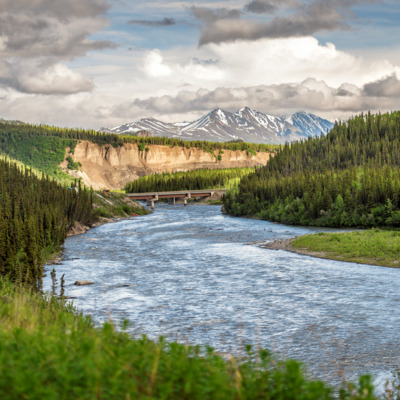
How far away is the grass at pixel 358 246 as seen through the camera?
1918 inches

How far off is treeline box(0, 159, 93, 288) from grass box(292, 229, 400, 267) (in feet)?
99.5

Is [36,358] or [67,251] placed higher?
[36,358]

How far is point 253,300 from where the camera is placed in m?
32.8

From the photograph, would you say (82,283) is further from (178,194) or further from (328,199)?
(178,194)

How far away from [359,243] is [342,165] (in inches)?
5042

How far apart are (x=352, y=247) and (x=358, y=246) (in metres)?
0.69

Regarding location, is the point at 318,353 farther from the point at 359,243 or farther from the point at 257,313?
the point at 359,243

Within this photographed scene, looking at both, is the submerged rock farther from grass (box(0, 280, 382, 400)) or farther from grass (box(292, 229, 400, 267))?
grass (box(0, 280, 382, 400))

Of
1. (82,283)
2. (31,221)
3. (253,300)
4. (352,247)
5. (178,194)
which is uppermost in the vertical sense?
(178,194)

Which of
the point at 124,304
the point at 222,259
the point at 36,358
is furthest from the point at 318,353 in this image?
the point at 222,259

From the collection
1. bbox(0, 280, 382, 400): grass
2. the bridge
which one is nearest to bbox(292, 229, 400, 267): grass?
bbox(0, 280, 382, 400): grass

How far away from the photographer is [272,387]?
8969 mm

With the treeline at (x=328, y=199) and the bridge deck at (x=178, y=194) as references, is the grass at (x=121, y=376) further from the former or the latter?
the bridge deck at (x=178, y=194)

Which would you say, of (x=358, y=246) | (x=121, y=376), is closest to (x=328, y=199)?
(x=358, y=246)
